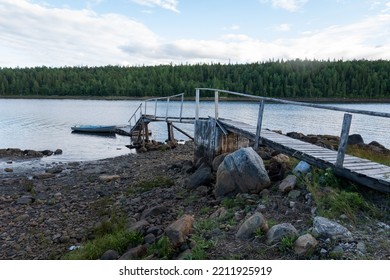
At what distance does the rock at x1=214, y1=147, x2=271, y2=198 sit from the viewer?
716cm

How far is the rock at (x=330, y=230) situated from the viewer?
4695 millimetres

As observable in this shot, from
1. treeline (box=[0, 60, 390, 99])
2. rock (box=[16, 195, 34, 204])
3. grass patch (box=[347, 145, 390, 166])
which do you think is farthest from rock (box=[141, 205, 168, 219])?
treeline (box=[0, 60, 390, 99])

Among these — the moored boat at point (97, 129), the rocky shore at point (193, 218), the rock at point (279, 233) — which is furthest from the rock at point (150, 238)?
the moored boat at point (97, 129)

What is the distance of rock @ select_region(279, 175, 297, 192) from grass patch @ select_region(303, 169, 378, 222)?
0.78 feet

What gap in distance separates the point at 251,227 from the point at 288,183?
191cm

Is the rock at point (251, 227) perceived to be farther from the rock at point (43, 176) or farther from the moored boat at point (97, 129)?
the moored boat at point (97, 129)

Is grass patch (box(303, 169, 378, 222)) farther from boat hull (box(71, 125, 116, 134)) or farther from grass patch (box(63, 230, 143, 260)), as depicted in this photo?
boat hull (box(71, 125, 116, 134))

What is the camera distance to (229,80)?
128m

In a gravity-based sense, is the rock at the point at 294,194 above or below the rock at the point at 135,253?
above

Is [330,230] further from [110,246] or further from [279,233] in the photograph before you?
[110,246]

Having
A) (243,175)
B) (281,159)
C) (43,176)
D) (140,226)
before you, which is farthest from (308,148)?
(43,176)

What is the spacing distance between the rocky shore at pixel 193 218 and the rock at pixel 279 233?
0.5 inches

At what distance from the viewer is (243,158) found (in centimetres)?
729

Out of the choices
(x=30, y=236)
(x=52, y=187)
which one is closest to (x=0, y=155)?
(x=52, y=187)
